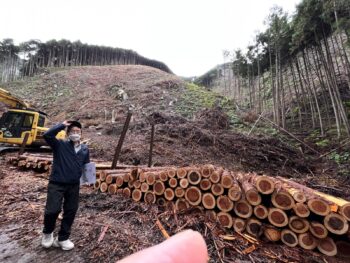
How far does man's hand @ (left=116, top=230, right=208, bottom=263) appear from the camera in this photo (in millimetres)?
591

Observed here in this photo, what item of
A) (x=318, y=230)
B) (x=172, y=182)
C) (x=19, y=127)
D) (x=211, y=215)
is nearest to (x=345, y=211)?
(x=318, y=230)

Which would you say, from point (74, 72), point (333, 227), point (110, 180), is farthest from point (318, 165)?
point (74, 72)

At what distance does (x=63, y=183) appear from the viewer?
10.7 ft

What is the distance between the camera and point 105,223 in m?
3.92

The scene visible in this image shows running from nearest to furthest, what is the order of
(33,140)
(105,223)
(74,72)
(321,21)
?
(105,223), (33,140), (321,21), (74,72)

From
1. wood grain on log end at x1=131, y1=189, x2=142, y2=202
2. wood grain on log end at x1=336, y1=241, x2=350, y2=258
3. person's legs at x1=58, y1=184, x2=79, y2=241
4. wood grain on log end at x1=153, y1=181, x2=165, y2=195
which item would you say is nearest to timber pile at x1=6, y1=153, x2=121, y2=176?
wood grain on log end at x1=131, y1=189, x2=142, y2=202

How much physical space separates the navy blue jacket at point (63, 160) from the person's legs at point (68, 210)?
0.49ft

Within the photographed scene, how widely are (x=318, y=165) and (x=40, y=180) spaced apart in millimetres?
10476

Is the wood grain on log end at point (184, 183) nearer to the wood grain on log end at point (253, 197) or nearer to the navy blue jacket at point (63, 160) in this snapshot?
the wood grain on log end at point (253, 197)

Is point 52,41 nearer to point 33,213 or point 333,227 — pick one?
point 33,213

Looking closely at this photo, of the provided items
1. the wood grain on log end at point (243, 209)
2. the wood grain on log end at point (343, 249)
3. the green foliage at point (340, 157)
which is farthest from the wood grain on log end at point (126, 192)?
the green foliage at point (340, 157)

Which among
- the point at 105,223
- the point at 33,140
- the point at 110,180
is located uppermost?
the point at 33,140

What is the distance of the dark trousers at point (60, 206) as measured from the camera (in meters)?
3.17

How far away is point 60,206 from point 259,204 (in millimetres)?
2973
